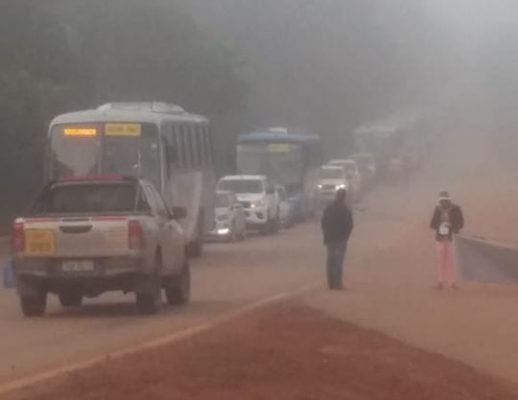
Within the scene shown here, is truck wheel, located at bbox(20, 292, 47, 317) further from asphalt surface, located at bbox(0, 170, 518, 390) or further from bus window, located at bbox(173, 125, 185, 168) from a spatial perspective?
bus window, located at bbox(173, 125, 185, 168)

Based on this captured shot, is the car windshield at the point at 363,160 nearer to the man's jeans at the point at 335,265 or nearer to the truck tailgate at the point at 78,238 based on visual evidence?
the man's jeans at the point at 335,265

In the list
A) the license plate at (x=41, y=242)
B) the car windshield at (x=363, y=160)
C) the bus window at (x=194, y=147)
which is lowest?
the car windshield at (x=363, y=160)

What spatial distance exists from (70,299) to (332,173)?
43.6m

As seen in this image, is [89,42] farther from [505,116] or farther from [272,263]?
[505,116]

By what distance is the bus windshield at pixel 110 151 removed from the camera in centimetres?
3391

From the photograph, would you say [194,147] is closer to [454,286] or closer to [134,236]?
[454,286]

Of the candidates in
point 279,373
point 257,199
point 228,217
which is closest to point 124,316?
point 279,373

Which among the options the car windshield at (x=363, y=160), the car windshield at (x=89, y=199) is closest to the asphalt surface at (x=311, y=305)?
the car windshield at (x=89, y=199)

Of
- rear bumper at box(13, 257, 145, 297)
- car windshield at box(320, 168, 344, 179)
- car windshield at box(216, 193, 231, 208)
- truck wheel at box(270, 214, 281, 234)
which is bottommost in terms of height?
truck wheel at box(270, 214, 281, 234)

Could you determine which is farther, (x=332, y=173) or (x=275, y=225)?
(x=332, y=173)

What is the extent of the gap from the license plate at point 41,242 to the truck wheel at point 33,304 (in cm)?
94

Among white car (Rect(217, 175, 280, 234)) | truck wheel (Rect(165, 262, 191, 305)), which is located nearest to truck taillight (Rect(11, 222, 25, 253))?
truck wheel (Rect(165, 262, 191, 305))

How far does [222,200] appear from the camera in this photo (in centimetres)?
4659

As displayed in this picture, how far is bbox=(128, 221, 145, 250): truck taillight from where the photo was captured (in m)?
21.7
